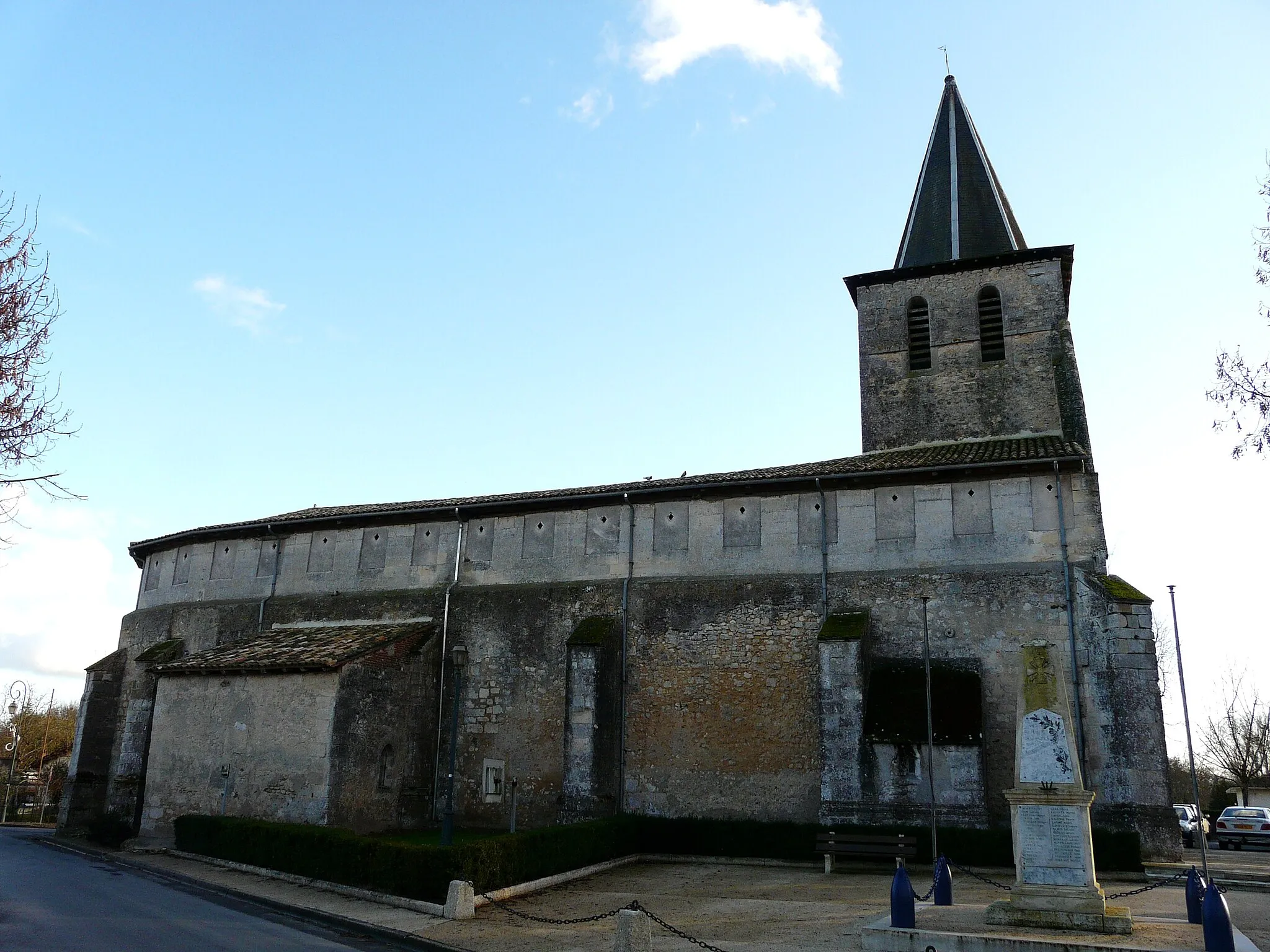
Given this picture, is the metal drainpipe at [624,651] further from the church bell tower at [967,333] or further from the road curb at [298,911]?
the road curb at [298,911]

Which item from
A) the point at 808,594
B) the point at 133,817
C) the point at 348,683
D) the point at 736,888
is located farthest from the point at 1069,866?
the point at 133,817

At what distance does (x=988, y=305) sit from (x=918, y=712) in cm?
1210

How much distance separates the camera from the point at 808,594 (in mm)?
18594

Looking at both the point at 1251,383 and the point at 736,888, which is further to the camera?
the point at 736,888

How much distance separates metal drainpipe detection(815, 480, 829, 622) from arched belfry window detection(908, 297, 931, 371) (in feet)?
21.5

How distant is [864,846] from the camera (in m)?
14.8

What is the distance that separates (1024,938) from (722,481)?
1199 centimetres

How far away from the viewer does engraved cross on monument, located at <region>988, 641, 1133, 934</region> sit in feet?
31.8

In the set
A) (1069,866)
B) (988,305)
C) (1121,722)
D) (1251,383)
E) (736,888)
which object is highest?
(988,305)

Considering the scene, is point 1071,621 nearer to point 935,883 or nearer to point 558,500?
point 935,883

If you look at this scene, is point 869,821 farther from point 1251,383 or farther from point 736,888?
point 1251,383

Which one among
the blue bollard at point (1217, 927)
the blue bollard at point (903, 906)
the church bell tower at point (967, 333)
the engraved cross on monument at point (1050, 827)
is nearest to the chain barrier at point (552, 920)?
the blue bollard at point (903, 906)

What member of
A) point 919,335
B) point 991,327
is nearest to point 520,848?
point 919,335

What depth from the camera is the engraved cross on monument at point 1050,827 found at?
970 centimetres
